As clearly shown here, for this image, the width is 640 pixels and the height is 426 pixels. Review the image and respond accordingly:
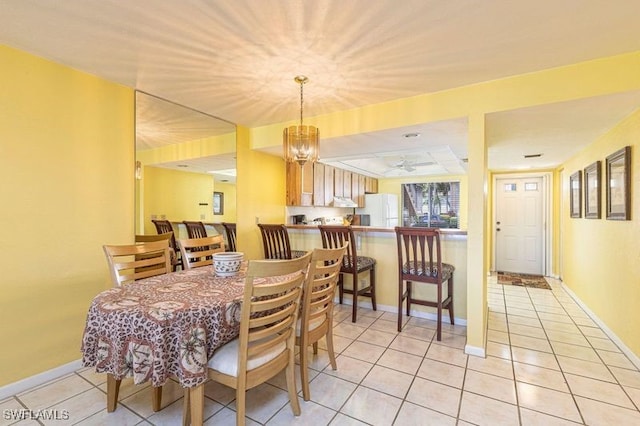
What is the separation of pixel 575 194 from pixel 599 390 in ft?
9.49

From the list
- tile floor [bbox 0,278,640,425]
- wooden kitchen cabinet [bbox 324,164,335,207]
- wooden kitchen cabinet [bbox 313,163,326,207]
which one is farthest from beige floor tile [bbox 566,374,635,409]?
wooden kitchen cabinet [bbox 324,164,335,207]

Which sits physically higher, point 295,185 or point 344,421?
point 295,185

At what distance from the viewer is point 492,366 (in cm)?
223

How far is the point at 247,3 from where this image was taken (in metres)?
1.52

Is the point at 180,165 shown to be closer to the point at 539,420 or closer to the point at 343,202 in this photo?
the point at 343,202

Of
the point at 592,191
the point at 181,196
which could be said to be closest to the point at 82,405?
the point at 181,196

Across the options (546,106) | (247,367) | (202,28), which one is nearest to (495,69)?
(546,106)

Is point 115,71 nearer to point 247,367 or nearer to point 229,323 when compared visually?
point 229,323

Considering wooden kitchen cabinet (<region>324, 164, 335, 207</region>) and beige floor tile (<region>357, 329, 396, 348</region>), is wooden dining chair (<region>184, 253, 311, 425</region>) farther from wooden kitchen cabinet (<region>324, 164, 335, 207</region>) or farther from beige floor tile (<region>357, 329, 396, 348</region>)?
wooden kitchen cabinet (<region>324, 164, 335, 207</region>)

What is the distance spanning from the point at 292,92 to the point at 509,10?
5.39ft

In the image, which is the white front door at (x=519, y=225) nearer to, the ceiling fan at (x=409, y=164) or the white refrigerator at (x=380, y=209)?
the ceiling fan at (x=409, y=164)

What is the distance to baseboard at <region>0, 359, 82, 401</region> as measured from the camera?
1.89 meters

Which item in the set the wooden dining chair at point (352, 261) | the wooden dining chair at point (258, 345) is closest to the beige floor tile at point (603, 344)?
the wooden dining chair at point (352, 261)

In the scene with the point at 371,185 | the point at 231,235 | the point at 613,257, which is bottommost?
the point at 613,257
